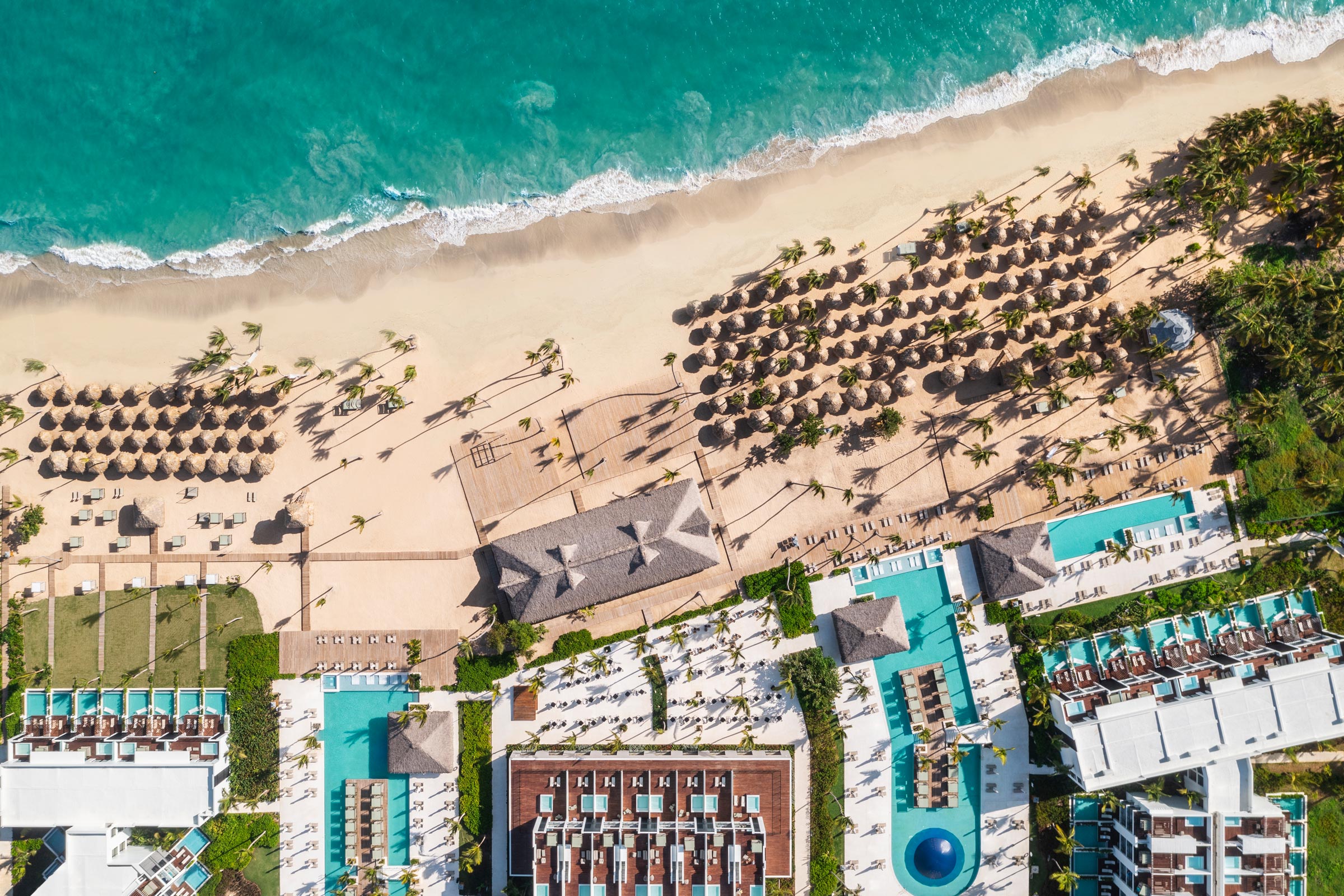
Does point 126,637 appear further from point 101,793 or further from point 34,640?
point 101,793

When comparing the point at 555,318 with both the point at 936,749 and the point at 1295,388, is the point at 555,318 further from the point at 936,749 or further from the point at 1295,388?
the point at 1295,388

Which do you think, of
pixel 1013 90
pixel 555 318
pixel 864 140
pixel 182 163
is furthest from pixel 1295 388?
pixel 182 163

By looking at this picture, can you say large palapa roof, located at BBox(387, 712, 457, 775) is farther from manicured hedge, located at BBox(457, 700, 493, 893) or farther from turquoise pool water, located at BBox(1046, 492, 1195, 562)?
turquoise pool water, located at BBox(1046, 492, 1195, 562)

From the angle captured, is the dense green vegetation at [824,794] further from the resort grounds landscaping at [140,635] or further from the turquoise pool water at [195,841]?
the turquoise pool water at [195,841]

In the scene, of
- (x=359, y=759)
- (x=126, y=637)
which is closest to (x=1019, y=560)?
(x=359, y=759)

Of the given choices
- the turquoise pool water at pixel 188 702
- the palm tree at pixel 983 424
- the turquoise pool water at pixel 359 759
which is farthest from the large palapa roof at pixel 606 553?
the turquoise pool water at pixel 188 702

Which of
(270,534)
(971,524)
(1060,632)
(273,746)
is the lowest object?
(273,746)
